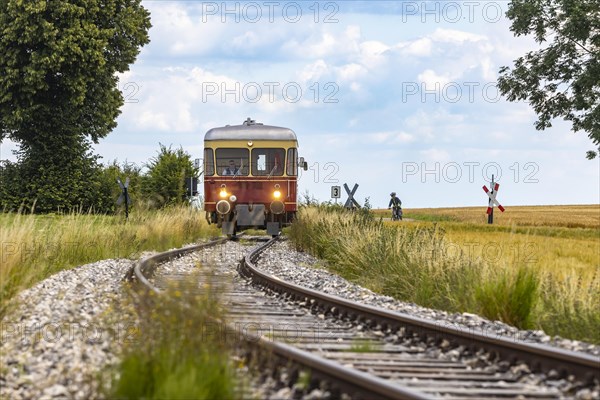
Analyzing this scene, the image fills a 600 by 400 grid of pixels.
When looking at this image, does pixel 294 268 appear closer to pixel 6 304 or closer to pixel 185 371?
pixel 6 304

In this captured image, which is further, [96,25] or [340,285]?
[96,25]

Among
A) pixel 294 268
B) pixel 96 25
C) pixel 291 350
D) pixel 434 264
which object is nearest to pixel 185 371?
pixel 291 350

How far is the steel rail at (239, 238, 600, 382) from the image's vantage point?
5625 millimetres

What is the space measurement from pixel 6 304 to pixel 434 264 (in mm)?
5427

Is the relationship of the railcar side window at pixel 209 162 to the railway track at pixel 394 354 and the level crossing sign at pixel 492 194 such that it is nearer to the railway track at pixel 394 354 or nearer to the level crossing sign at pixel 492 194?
the level crossing sign at pixel 492 194

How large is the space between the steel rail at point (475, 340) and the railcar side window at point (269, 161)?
1375cm

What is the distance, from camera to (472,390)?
5.29 metres

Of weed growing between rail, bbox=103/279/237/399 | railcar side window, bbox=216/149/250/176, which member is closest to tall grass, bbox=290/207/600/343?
weed growing between rail, bbox=103/279/237/399

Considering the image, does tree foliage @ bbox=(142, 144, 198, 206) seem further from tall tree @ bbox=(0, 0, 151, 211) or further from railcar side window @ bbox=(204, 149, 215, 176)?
railcar side window @ bbox=(204, 149, 215, 176)

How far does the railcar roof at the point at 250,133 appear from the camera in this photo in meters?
23.5

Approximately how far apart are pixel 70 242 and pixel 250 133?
357 inches

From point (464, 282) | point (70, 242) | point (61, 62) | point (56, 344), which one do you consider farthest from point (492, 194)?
point (56, 344)

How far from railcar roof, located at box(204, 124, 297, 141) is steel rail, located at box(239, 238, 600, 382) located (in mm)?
13871

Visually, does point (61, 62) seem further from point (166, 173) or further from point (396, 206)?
point (396, 206)
